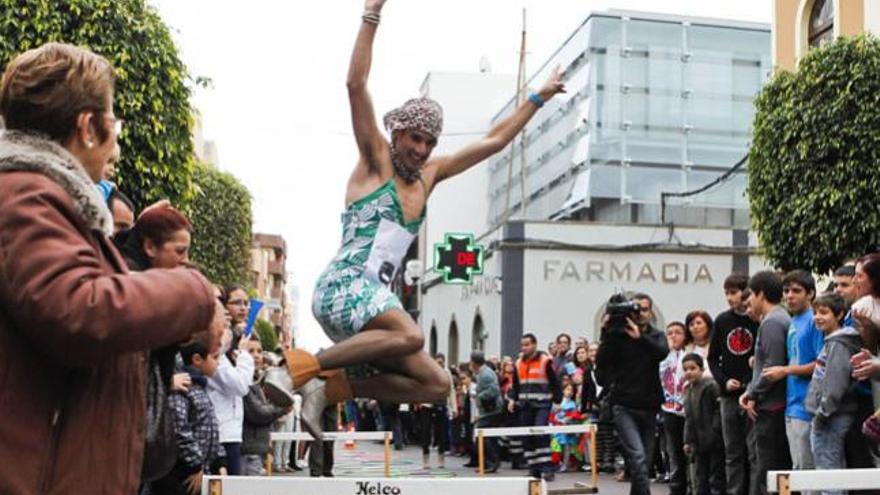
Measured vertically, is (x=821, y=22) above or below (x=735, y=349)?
above

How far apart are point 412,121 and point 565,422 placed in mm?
12593

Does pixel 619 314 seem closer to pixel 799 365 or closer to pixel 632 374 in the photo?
pixel 632 374

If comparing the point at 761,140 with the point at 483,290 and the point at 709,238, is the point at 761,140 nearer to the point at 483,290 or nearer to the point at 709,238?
the point at 709,238

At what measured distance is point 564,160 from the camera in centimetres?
3816

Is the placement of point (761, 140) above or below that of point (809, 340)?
above

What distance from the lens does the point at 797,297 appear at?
8.88m

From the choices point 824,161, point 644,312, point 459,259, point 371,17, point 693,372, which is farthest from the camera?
point 824,161

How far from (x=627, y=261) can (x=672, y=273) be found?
1.24 metres

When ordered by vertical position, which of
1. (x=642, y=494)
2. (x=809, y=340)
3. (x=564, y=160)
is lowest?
(x=642, y=494)

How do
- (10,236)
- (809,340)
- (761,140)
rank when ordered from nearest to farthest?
(10,236), (809,340), (761,140)

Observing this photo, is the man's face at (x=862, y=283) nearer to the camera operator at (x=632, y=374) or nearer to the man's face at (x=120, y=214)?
the camera operator at (x=632, y=374)

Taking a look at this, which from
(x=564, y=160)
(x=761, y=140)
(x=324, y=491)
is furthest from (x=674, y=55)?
(x=324, y=491)

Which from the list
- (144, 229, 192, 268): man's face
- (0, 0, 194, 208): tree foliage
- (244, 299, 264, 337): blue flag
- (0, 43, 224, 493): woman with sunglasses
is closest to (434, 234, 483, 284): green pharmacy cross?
(0, 0, 194, 208): tree foliage

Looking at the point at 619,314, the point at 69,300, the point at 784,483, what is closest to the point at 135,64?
the point at 619,314
